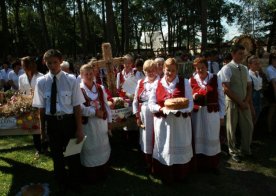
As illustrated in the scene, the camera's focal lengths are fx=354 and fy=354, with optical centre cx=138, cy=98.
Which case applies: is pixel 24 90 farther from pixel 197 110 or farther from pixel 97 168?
pixel 197 110

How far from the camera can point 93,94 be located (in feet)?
18.7

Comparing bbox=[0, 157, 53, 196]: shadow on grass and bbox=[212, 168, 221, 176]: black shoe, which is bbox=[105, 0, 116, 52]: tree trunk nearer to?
bbox=[0, 157, 53, 196]: shadow on grass

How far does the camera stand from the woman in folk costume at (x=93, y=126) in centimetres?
562

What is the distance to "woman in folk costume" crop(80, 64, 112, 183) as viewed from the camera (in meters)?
5.62

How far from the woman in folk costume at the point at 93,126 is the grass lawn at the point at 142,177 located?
1.02 ft

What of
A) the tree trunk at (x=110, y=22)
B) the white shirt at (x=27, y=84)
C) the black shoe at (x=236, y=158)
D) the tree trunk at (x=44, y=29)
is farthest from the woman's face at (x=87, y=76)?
the tree trunk at (x=44, y=29)

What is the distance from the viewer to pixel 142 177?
6.06 m

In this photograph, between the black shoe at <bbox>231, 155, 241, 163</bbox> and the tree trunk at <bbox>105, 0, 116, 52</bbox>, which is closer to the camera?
the black shoe at <bbox>231, 155, 241, 163</bbox>

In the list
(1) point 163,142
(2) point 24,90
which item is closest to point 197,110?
(1) point 163,142

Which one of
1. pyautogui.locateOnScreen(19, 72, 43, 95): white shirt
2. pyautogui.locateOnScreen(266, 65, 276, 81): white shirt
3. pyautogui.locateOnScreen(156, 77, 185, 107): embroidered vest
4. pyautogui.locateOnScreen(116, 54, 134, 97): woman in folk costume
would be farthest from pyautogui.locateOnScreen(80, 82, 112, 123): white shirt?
pyautogui.locateOnScreen(266, 65, 276, 81): white shirt

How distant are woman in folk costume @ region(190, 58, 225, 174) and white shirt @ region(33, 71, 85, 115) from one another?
6.79 ft

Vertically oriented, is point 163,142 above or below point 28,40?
below

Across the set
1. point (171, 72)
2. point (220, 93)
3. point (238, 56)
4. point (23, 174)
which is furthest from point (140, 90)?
point (23, 174)

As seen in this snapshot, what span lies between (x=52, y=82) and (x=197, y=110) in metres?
2.44
